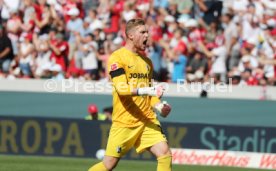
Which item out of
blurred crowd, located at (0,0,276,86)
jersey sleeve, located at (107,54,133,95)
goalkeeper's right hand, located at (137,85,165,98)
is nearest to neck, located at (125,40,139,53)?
jersey sleeve, located at (107,54,133,95)

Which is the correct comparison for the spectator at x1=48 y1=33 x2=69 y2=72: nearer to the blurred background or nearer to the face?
the blurred background

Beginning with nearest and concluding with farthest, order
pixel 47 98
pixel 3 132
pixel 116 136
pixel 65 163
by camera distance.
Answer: pixel 116 136 < pixel 65 163 < pixel 3 132 < pixel 47 98

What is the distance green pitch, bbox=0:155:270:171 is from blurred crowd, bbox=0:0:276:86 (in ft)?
10.2

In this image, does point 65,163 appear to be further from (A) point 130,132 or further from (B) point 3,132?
(A) point 130,132

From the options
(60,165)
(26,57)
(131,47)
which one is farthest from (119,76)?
(26,57)

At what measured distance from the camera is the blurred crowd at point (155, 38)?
18328 millimetres

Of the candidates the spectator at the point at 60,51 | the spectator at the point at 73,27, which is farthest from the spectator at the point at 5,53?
the spectator at the point at 73,27

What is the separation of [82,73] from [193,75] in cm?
255

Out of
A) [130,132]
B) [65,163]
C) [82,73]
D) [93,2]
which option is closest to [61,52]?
[82,73]

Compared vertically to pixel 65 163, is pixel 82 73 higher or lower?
higher

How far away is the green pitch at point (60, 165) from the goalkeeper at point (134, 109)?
14.9 feet

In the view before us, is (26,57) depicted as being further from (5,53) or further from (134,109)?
(134,109)

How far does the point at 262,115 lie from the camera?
57.3ft

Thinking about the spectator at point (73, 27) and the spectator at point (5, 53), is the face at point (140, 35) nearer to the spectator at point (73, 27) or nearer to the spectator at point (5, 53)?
the spectator at point (73, 27)
